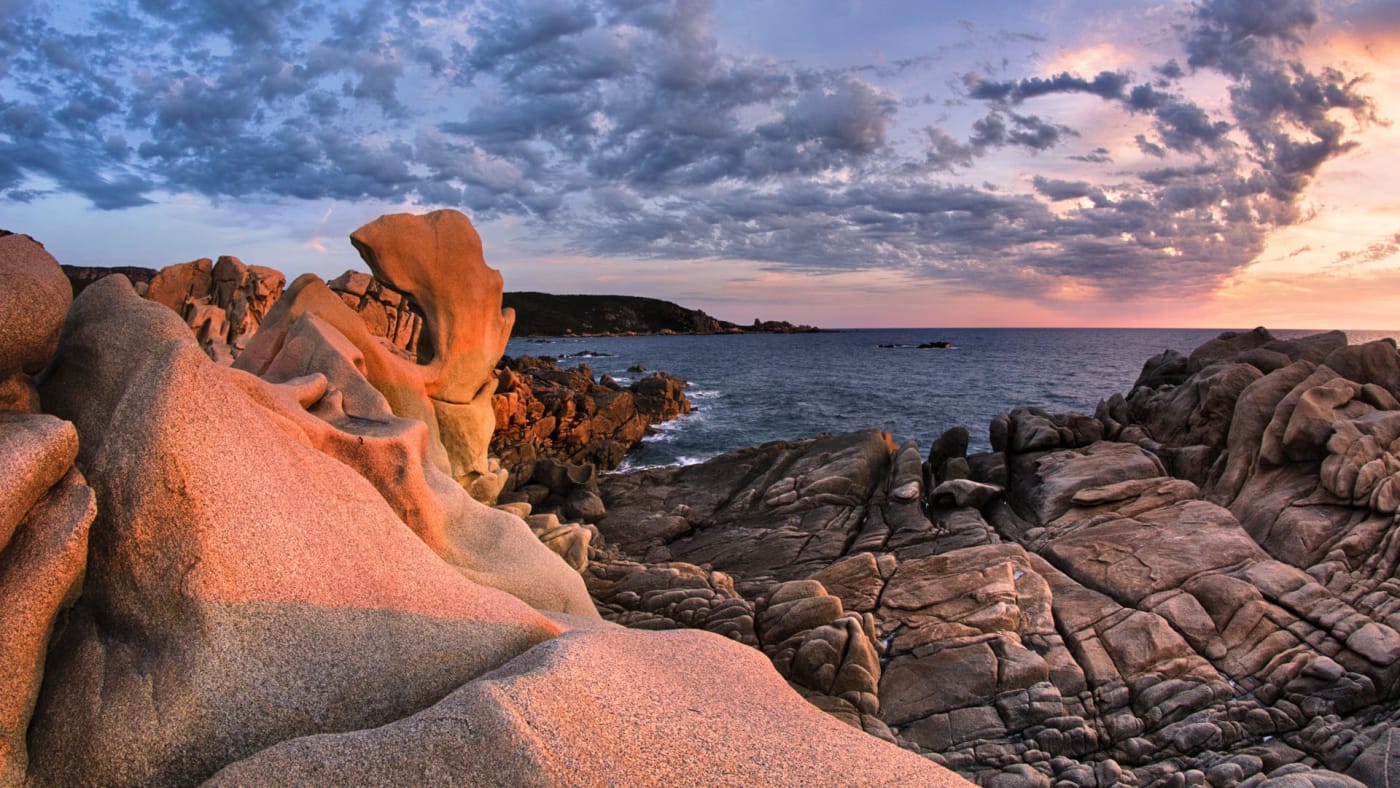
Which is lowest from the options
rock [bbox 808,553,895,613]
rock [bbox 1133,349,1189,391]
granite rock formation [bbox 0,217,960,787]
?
rock [bbox 808,553,895,613]

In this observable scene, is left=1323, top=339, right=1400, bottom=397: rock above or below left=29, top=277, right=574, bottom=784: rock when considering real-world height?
above

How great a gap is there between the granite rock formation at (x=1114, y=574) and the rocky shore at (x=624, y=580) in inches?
2.7

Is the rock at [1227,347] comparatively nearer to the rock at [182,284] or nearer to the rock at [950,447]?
the rock at [950,447]

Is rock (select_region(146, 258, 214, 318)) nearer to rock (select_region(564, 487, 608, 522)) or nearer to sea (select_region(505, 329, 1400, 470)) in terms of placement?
rock (select_region(564, 487, 608, 522))

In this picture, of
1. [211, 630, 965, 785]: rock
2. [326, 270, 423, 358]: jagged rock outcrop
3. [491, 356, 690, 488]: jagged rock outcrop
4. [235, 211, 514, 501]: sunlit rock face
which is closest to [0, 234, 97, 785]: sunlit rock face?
[211, 630, 965, 785]: rock

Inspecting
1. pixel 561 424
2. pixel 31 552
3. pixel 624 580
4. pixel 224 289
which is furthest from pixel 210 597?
pixel 561 424

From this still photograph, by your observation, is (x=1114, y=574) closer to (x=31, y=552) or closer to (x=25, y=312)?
(x=31, y=552)

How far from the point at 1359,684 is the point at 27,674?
597 inches

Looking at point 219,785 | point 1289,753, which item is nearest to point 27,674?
point 219,785

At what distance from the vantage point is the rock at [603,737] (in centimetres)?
411

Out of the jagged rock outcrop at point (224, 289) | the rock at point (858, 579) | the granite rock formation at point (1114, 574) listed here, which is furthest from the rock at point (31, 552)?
the jagged rock outcrop at point (224, 289)

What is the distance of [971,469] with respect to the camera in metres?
21.5

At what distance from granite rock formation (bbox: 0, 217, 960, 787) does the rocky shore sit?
2cm

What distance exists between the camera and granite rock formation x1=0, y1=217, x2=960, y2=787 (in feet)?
14.0
